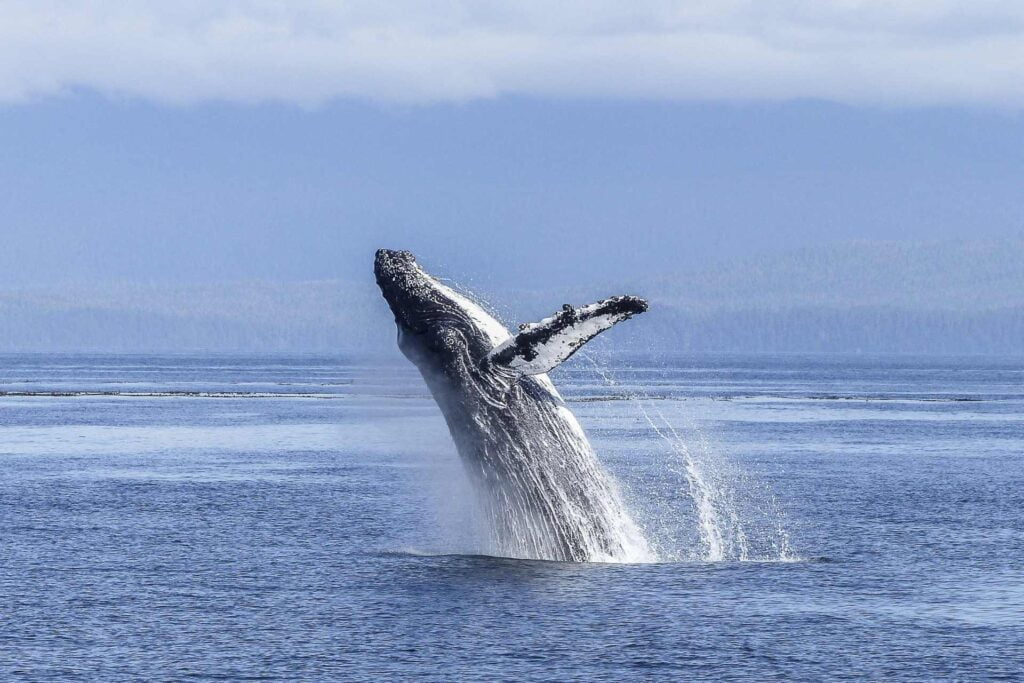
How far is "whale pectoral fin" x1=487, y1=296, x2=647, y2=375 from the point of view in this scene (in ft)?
57.2

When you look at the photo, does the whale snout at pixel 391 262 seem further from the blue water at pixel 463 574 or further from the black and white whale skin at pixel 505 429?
the blue water at pixel 463 574

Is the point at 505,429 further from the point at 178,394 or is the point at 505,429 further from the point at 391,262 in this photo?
the point at 178,394

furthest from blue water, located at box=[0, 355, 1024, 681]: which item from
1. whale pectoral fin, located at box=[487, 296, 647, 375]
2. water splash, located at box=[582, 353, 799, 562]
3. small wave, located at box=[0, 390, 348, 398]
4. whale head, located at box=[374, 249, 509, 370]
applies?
small wave, located at box=[0, 390, 348, 398]

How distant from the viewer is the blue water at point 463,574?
15.8 metres

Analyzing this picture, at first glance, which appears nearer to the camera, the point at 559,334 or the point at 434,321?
the point at 559,334

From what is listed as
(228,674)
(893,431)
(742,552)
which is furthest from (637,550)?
(893,431)

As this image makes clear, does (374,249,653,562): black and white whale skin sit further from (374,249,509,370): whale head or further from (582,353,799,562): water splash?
(582,353,799,562): water splash

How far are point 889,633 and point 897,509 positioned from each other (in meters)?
13.7

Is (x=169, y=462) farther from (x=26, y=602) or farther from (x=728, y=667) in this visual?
(x=728, y=667)

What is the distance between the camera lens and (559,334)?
17.9 meters

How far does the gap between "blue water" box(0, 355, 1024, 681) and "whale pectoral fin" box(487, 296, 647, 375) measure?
2481 millimetres

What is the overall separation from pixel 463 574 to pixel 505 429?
2146 mm

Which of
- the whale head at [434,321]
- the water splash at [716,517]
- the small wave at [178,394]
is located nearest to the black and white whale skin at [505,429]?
the whale head at [434,321]

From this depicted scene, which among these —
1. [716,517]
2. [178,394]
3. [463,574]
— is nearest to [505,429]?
[463,574]
